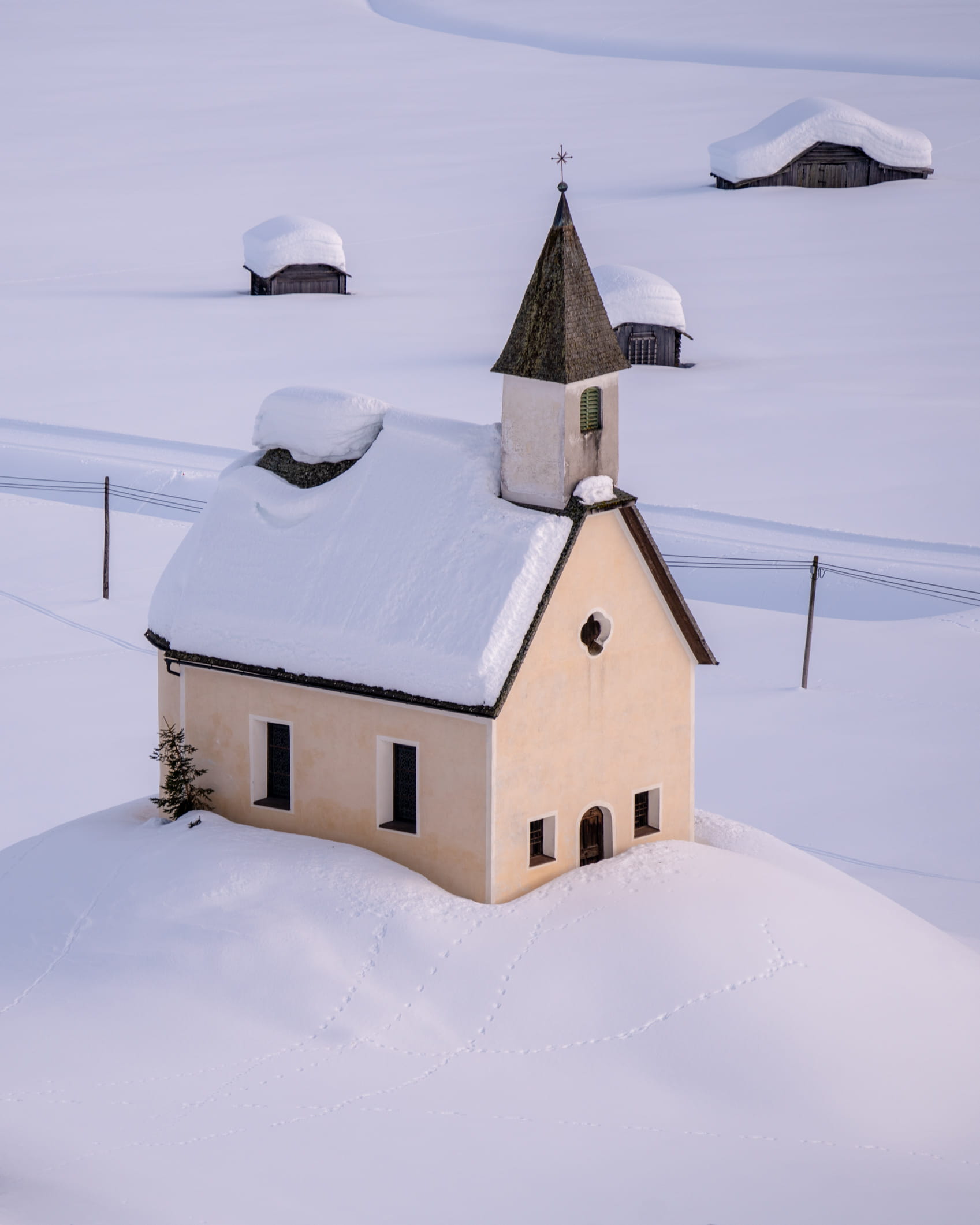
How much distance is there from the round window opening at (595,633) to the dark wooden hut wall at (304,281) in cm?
4957

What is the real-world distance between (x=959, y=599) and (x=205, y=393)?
28.1m


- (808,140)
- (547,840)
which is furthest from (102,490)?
(808,140)

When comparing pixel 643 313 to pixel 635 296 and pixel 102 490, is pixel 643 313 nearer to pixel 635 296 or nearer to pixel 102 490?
pixel 635 296

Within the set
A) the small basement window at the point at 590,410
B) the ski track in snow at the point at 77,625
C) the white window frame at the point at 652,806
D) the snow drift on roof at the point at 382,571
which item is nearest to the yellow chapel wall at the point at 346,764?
the snow drift on roof at the point at 382,571

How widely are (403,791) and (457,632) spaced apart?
2.90 meters

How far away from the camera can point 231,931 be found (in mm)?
27203

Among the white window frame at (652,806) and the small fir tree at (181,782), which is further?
the small fir tree at (181,782)

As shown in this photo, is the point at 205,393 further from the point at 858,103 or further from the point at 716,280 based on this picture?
the point at 858,103

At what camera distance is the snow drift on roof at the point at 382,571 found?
→ 2745cm

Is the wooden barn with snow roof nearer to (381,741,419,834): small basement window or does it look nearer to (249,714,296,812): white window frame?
(249,714,296,812): white window frame

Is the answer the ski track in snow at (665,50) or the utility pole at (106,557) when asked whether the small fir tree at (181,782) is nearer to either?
the utility pole at (106,557)

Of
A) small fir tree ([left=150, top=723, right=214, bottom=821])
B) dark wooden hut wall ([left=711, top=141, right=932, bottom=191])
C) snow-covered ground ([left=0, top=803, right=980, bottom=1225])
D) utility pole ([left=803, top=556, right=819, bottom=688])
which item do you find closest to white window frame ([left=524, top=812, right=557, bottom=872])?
snow-covered ground ([left=0, top=803, right=980, bottom=1225])

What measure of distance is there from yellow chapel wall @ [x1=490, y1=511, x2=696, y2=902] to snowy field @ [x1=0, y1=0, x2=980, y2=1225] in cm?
97

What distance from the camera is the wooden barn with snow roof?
2931 inches
